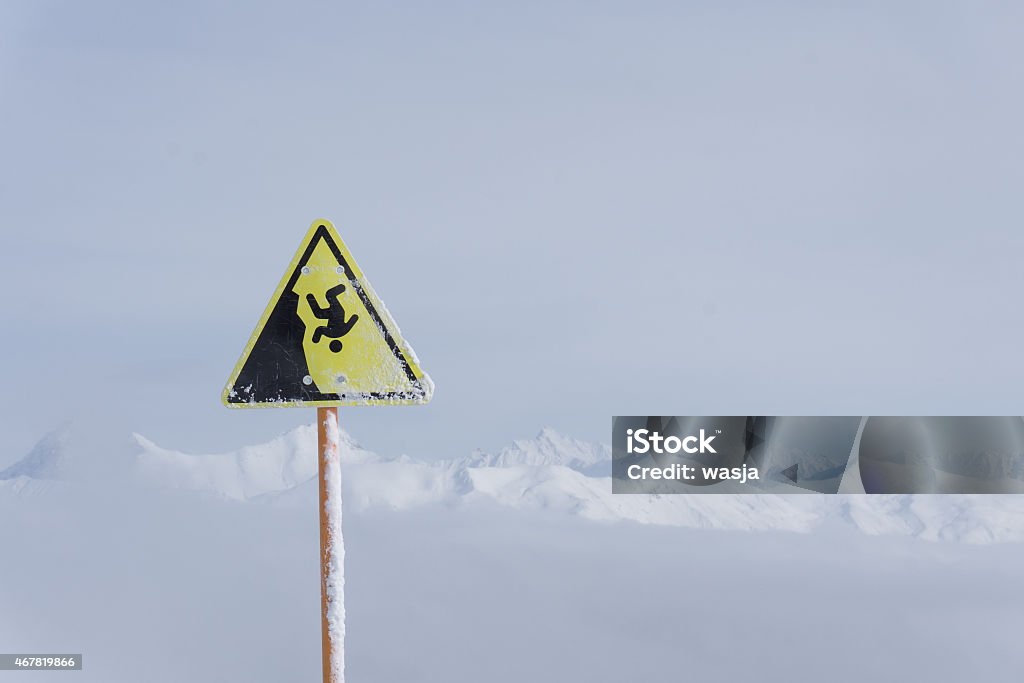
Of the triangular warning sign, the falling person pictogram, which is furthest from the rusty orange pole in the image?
the falling person pictogram

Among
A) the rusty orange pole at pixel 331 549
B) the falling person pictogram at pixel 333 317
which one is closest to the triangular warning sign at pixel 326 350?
the falling person pictogram at pixel 333 317

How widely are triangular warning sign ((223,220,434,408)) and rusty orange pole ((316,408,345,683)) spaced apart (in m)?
0.18

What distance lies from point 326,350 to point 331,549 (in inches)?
34.9

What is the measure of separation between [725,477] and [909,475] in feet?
5.67

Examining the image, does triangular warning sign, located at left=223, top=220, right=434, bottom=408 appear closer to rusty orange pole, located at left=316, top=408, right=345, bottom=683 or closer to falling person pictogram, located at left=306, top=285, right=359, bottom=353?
falling person pictogram, located at left=306, top=285, right=359, bottom=353

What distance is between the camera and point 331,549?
155 inches

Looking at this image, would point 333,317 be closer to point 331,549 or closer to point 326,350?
point 326,350

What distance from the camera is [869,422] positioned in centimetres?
842

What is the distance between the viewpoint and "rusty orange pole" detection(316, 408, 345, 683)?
12.8 ft

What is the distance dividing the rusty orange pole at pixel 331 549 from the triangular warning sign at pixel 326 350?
18 cm

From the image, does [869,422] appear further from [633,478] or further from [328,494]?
[328,494]

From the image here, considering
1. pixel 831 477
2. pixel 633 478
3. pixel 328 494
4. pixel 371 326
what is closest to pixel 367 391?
→ pixel 371 326

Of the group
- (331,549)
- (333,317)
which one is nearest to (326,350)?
(333,317)

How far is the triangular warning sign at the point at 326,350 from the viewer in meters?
3.79
